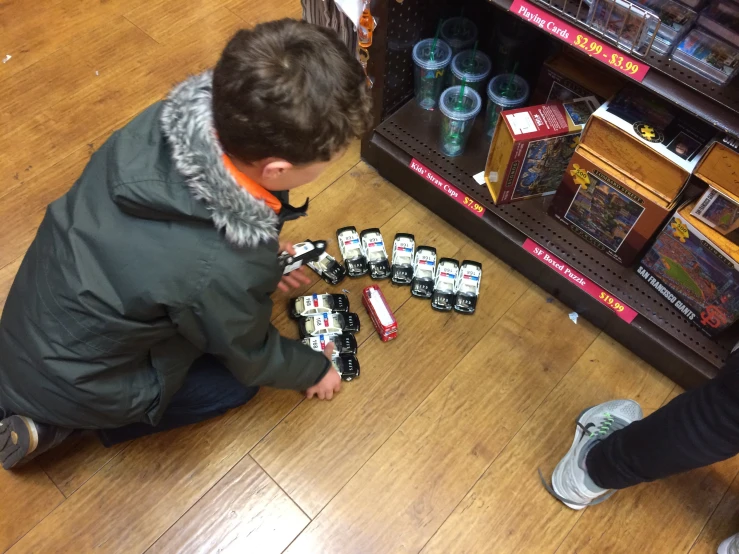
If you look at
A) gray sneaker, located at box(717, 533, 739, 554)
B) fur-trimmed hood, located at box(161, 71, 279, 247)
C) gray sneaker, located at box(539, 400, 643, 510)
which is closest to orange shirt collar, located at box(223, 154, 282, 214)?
fur-trimmed hood, located at box(161, 71, 279, 247)

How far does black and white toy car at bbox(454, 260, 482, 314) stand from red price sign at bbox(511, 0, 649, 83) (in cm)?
63

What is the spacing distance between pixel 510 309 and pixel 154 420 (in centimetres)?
90

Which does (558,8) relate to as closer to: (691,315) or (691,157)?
(691,157)

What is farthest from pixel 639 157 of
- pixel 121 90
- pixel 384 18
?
pixel 121 90

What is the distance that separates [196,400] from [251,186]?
23.3 inches

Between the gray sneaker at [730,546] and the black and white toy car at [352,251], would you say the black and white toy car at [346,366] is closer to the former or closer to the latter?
the black and white toy car at [352,251]

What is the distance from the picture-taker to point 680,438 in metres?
0.93

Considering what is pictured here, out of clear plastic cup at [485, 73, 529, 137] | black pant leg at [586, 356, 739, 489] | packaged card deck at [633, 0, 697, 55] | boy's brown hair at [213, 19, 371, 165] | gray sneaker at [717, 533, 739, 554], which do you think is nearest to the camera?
boy's brown hair at [213, 19, 371, 165]

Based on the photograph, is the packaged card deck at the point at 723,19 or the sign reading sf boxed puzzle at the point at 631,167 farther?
the sign reading sf boxed puzzle at the point at 631,167

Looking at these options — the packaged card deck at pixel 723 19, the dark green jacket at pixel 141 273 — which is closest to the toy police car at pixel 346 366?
the dark green jacket at pixel 141 273

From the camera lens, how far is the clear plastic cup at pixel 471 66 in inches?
57.0

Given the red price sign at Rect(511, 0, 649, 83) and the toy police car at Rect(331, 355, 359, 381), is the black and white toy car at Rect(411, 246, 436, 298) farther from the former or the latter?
the red price sign at Rect(511, 0, 649, 83)

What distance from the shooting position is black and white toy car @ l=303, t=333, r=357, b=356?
141 cm

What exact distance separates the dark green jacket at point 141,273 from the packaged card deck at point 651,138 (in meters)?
0.70
